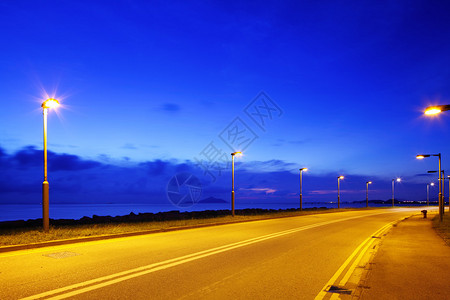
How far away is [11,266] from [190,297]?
5020 mm

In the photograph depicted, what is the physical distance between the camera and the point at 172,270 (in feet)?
27.5

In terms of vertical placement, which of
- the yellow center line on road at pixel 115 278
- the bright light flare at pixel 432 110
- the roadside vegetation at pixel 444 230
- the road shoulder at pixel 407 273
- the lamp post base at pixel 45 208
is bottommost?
the roadside vegetation at pixel 444 230

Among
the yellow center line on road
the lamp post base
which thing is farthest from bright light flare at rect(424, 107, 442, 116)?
the lamp post base

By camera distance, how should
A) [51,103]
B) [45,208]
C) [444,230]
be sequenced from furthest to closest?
[444,230] → [51,103] → [45,208]

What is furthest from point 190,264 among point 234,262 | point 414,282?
point 414,282

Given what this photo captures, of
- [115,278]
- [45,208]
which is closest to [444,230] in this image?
[115,278]

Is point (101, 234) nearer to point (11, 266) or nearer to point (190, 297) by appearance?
point (11, 266)

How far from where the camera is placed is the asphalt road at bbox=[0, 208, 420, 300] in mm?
6508

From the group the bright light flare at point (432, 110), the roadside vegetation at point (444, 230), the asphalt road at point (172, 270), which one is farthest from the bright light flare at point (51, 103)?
the roadside vegetation at point (444, 230)

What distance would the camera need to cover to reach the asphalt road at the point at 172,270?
6.51m

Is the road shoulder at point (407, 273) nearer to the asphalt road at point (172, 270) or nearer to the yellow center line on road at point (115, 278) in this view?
the asphalt road at point (172, 270)

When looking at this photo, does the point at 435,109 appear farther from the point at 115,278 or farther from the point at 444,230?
the point at 444,230

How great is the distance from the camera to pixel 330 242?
47.1 ft

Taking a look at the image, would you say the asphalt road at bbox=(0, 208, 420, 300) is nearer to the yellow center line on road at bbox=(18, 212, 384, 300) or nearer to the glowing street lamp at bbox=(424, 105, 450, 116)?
the yellow center line on road at bbox=(18, 212, 384, 300)
